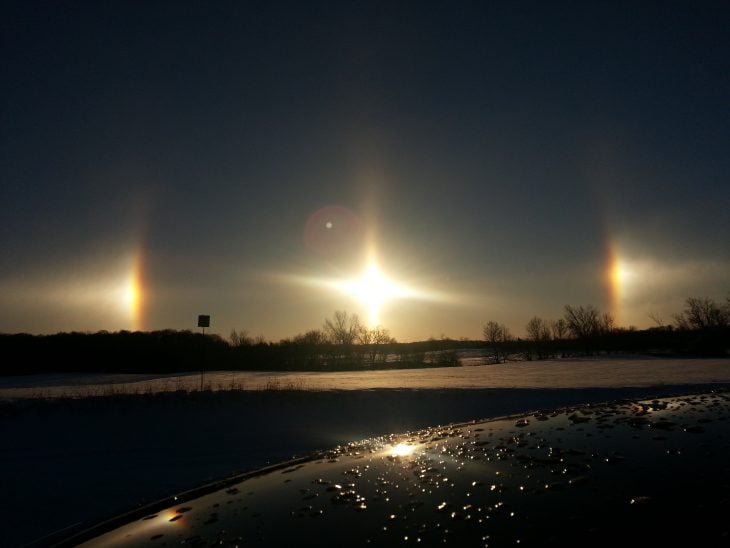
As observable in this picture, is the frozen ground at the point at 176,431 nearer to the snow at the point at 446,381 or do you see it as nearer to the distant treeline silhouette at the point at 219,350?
the snow at the point at 446,381

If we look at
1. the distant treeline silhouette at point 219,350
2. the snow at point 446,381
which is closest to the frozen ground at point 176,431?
the snow at point 446,381

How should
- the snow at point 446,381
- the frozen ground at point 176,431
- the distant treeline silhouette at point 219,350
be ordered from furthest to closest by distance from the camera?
the distant treeline silhouette at point 219,350
the snow at point 446,381
the frozen ground at point 176,431

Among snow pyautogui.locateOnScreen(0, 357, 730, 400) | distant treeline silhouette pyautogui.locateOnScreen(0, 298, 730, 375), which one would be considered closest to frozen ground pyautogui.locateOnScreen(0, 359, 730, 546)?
snow pyautogui.locateOnScreen(0, 357, 730, 400)

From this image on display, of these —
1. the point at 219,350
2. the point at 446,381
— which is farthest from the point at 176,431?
the point at 219,350

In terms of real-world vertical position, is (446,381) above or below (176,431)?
above

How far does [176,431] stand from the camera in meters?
16.5

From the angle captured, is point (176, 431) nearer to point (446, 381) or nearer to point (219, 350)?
point (446, 381)

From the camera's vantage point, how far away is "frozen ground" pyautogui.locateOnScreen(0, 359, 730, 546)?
1105cm

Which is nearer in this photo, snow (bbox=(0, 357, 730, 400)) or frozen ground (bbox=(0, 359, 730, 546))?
frozen ground (bbox=(0, 359, 730, 546))

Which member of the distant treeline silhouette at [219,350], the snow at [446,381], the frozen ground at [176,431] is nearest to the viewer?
the frozen ground at [176,431]

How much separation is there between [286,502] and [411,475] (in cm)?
84

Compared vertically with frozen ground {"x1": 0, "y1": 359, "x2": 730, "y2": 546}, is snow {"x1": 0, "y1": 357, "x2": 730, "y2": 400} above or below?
above

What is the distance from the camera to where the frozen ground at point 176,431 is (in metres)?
11.0

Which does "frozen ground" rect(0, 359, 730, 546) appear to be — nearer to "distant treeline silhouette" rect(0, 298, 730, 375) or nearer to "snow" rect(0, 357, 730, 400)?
"snow" rect(0, 357, 730, 400)
